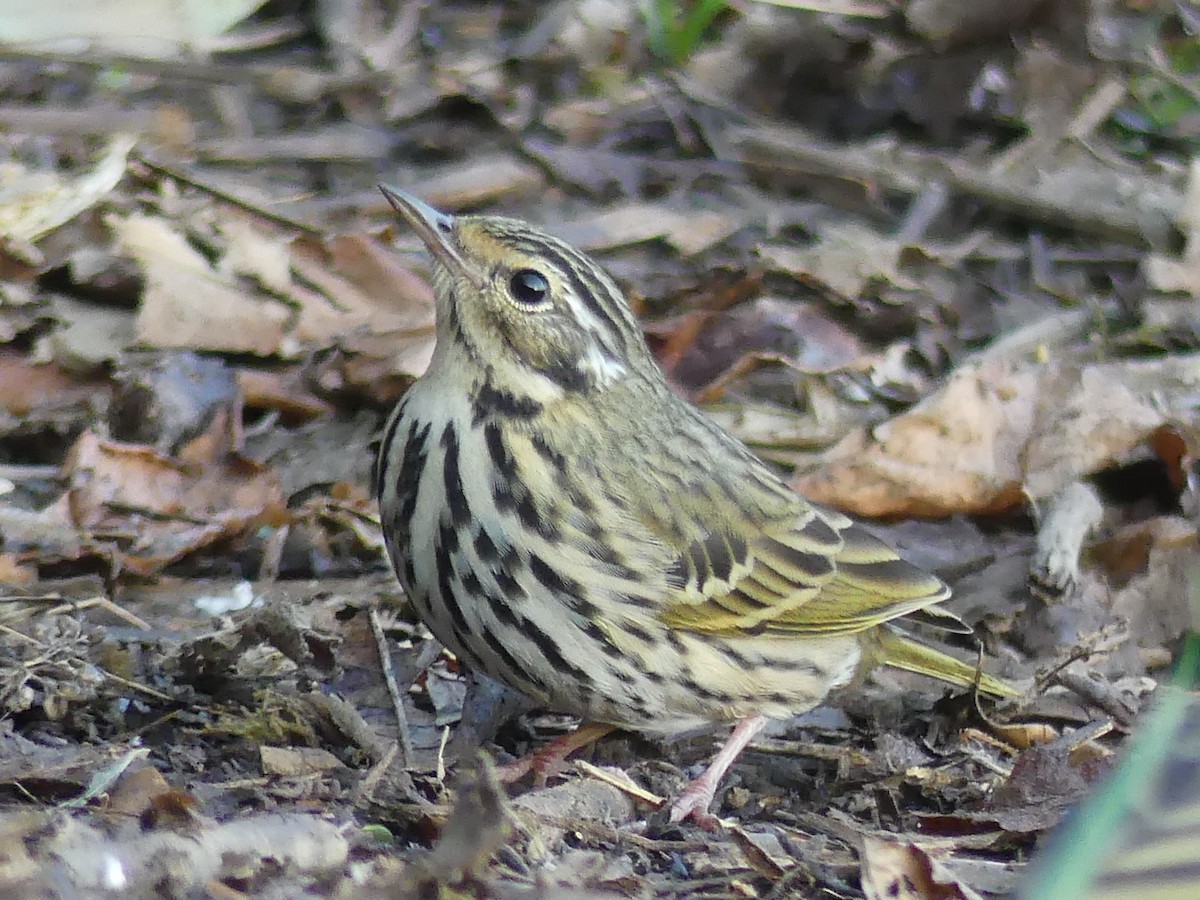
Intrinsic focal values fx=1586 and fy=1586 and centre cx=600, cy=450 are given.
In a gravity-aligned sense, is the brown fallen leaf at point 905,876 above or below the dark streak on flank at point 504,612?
below

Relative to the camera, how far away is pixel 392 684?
4.79 metres

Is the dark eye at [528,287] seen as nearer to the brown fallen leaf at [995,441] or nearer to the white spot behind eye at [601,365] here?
the white spot behind eye at [601,365]

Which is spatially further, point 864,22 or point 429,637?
point 864,22

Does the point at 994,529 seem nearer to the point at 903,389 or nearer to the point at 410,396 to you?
the point at 903,389

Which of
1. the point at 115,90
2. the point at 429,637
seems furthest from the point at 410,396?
the point at 115,90

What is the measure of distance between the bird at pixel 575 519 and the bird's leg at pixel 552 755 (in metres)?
0.04

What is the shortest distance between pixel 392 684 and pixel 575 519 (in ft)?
3.07

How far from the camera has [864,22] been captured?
9102 millimetres

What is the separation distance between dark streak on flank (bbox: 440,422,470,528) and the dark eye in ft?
1.31

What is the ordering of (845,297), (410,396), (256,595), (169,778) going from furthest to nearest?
(845,297)
(256,595)
(410,396)
(169,778)

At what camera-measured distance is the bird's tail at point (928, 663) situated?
4906 millimetres

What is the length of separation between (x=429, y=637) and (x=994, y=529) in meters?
2.31

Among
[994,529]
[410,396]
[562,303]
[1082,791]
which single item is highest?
[562,303]

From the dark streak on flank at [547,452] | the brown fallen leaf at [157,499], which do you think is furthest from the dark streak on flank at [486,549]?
the brown fallen leaf at [157,499]
